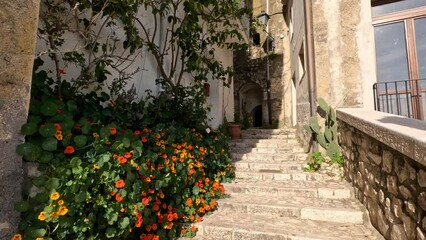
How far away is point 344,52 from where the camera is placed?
412 cm

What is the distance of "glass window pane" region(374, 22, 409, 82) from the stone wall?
59.8 inches

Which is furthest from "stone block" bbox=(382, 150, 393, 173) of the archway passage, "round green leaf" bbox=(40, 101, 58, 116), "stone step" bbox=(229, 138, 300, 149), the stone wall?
the archway passage

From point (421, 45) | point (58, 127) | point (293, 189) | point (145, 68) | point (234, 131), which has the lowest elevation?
point (293, 189)

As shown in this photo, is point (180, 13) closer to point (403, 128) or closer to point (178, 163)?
point (178, 163)

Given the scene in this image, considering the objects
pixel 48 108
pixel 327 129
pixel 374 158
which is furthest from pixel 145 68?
pixel 374 158

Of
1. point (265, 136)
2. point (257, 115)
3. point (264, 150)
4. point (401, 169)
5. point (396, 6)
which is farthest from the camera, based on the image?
point (257, 115)

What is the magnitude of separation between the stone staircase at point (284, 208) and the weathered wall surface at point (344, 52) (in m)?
1.46

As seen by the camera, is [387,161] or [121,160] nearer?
[121,160]

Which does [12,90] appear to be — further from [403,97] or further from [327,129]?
[403,97]

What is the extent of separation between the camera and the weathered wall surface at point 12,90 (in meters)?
1.48

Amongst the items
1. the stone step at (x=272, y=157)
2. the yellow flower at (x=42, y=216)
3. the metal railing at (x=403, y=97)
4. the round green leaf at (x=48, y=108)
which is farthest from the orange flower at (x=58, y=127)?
the metal railing at (x=403, y=97)

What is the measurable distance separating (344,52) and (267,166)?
2.51m

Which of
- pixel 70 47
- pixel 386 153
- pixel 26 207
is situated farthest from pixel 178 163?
pixel 386 153

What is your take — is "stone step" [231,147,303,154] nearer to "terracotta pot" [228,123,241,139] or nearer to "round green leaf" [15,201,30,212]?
"terracotta pot" [228,123,241,139]
